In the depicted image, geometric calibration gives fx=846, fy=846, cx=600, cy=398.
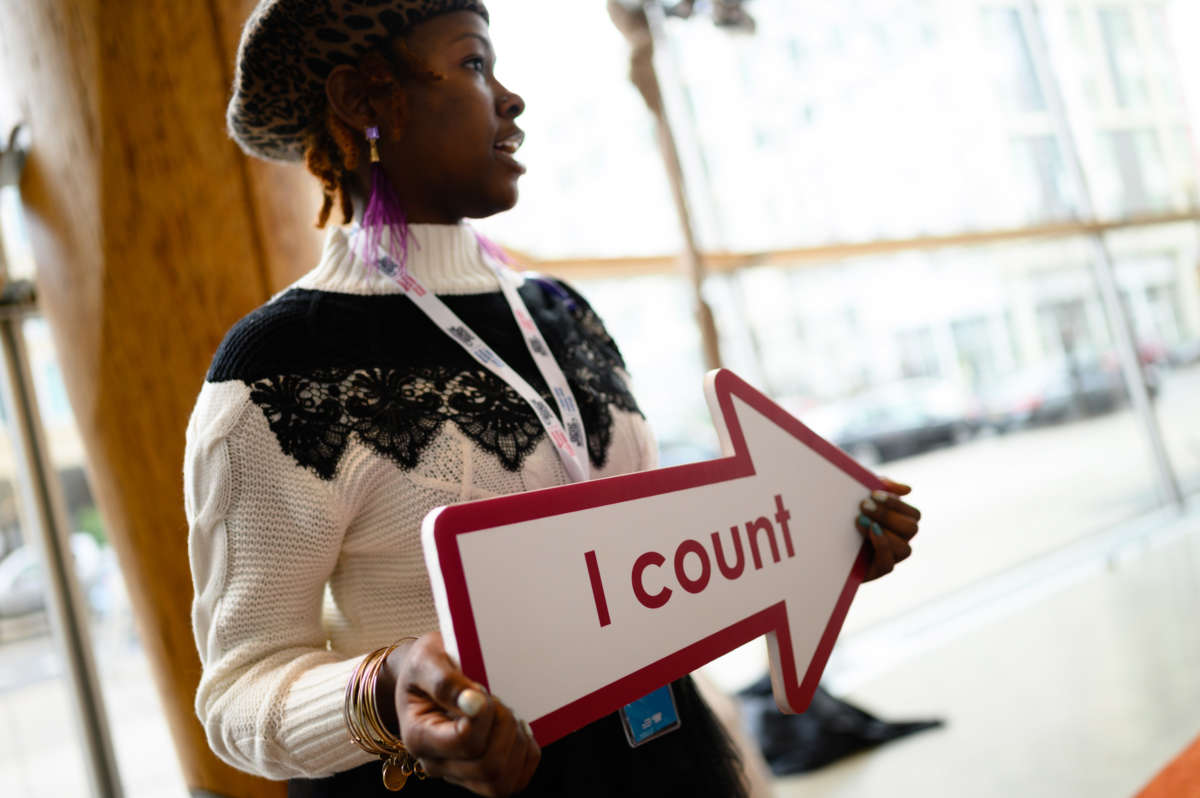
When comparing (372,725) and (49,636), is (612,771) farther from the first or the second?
(49,636)

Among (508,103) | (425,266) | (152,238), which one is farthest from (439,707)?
(152,238)

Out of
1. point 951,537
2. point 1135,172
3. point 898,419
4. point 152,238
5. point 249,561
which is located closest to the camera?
point 249,561

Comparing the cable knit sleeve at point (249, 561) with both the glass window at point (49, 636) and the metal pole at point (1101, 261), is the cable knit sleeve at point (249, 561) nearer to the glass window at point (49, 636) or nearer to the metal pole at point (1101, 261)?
the glass window at point (49, 636)

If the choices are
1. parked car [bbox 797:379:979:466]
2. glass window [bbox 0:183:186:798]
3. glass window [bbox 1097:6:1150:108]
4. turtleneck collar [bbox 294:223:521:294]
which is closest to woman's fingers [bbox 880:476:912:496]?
turtleneck collar [bbox 294:223:521:294]

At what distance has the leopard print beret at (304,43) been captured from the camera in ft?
2.96

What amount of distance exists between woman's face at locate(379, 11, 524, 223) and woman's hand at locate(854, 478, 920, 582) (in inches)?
21.8

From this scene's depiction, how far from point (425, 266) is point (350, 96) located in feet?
0.66

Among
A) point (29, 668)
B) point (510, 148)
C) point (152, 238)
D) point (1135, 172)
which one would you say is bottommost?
point (29, 668)

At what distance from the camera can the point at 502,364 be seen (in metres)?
0.91

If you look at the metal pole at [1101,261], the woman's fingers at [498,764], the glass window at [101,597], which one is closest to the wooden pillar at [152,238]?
the woman's fingers at [498,764]

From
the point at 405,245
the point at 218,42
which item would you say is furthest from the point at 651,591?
the point at 218,42

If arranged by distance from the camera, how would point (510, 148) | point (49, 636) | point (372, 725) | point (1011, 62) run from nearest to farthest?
point (372, 725) → point (510, 148) → point (49, 636) → point (1011, 62)

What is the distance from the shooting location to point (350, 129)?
0.97 metres

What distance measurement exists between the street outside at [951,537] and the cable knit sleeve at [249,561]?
6.06ft
